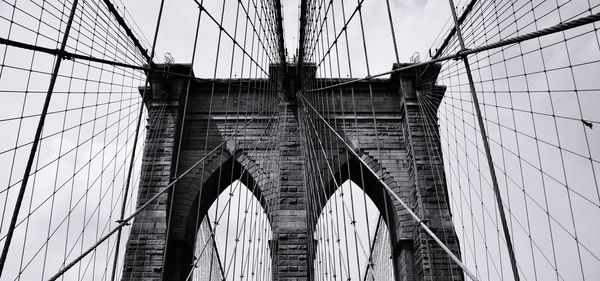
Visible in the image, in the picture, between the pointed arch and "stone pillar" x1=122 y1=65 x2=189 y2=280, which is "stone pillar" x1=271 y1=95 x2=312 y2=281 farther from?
"stone pillar" x1=122 y1=65 x2=189 y2=280

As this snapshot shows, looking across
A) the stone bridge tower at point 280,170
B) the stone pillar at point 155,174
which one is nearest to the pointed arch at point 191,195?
the stone bridge tower at point 280,170

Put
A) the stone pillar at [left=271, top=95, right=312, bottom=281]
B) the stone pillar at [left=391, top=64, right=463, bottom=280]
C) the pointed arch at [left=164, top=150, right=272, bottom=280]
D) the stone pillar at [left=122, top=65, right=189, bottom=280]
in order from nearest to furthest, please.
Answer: the stone pillar at [left=391, top=64, right=463, bottom=280] < the stone pillar at [left=122, top=65, right=189, bottom=280] < the stone pillar at [left=271, top=95, right=312, bottom=281] < the pointed arch at [left=164, top=150, right=272, bottom=280]

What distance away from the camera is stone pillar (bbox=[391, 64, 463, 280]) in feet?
29.8

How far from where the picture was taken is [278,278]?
9.31 meters

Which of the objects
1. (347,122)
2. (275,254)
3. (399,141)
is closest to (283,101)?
(347,122)

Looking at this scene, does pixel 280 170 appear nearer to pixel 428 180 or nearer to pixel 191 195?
pixel 191 195

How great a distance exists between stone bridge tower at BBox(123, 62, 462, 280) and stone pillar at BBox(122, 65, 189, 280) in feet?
0.06

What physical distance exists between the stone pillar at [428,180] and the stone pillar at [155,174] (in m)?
4.89

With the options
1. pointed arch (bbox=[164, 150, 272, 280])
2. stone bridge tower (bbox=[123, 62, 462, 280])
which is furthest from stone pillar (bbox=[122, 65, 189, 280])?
pointed arch (bbox=[164, 150, 272, 280])

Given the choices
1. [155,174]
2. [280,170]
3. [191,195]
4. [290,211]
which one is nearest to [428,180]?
[290,211]

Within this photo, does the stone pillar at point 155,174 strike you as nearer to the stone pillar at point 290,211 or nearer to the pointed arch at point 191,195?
the pointed arch at point 191,195

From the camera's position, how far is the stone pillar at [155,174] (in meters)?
9.20

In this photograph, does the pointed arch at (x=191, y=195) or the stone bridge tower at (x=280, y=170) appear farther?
the pointed arch at (x=191, y=195)

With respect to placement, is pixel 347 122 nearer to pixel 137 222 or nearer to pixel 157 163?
pixel 157 163
